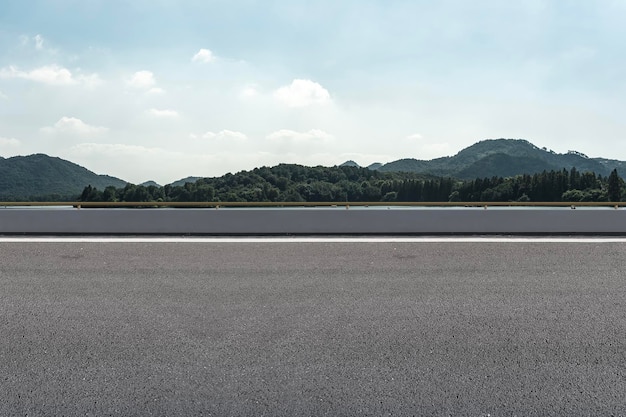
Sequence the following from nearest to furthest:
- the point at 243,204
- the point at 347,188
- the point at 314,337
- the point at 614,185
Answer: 1. the point at 314,337
2. the point at 243,204
3. the point at 347,188
4. the point at 614,185

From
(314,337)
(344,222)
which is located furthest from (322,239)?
(314,337)

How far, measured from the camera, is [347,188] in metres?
47.1

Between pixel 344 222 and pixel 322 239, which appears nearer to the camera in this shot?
pixel 322 239

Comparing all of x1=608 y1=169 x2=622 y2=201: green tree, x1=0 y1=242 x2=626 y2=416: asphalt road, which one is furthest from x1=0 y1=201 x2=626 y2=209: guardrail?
x1=608 y1=169 x2=622 y2=201: green tree

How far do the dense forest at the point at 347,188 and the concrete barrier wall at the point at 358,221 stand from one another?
3.49m

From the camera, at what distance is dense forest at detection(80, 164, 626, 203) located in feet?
83.0

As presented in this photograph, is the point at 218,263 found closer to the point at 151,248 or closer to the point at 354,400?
the point at 151,248

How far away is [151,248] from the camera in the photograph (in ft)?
31.7

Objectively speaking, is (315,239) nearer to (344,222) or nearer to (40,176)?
(344,222)

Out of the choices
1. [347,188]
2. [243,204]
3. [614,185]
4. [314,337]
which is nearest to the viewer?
[314,337]

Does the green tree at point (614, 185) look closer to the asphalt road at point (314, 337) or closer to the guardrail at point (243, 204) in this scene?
the guardrail at point (243, 204)

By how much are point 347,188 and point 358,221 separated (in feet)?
116

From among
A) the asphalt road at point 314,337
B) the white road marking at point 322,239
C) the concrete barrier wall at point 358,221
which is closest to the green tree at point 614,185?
the concrete barrier wall at point 358,221

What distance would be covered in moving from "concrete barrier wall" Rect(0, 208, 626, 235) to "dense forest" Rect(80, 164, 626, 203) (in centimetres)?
349
